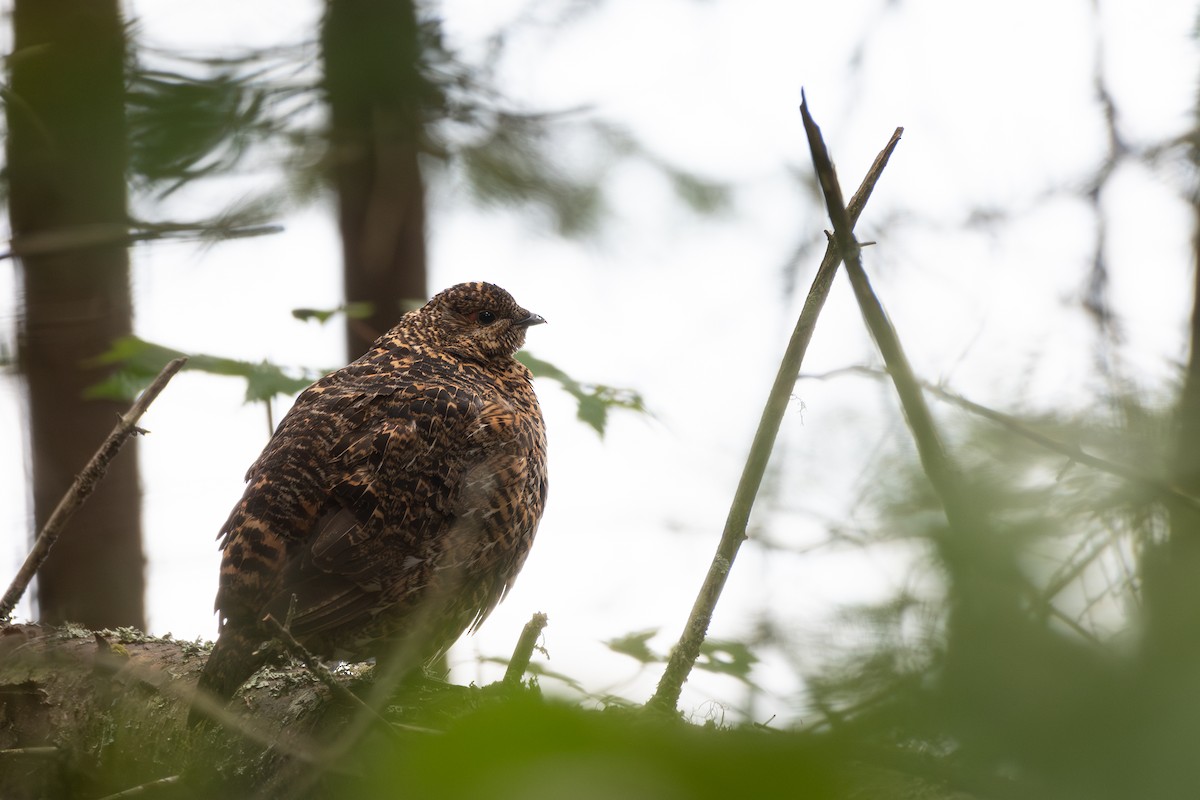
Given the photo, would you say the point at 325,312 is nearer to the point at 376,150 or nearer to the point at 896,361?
the point at 376,150

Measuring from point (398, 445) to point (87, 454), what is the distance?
8.58ft

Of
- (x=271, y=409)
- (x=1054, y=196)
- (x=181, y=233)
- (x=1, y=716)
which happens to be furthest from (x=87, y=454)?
(x=1054, y=196)

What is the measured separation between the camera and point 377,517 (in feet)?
12.5

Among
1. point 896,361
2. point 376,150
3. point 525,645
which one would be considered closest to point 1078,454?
point 896,361

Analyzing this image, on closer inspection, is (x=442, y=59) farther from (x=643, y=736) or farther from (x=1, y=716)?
(x=643, y=736)

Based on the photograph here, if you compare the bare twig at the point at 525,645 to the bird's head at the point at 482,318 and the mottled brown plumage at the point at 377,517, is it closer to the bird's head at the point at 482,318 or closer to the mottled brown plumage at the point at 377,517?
the mottled brown plumage at the point at 377,517

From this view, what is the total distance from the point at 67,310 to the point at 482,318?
2.13m

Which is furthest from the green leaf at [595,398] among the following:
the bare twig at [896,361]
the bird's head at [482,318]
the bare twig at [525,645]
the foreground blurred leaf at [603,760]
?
the foreground blurred leaf at [603,760]

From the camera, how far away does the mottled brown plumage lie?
3.65 m

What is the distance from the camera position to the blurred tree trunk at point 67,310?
288 centimetres

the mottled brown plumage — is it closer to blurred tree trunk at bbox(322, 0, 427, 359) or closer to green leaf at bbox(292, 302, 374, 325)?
green leaf at bbox(292, 302, 374, 325)

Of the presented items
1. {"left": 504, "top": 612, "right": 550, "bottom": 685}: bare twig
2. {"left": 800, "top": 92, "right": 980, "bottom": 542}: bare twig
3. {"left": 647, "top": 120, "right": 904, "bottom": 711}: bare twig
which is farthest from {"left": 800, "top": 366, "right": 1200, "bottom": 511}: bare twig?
{"left": 504, "top": 612, "right": 550, "bottom": 685}: bare twig

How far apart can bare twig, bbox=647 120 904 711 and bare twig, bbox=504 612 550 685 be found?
0.38 metres

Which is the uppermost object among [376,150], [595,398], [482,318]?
[376,150]
